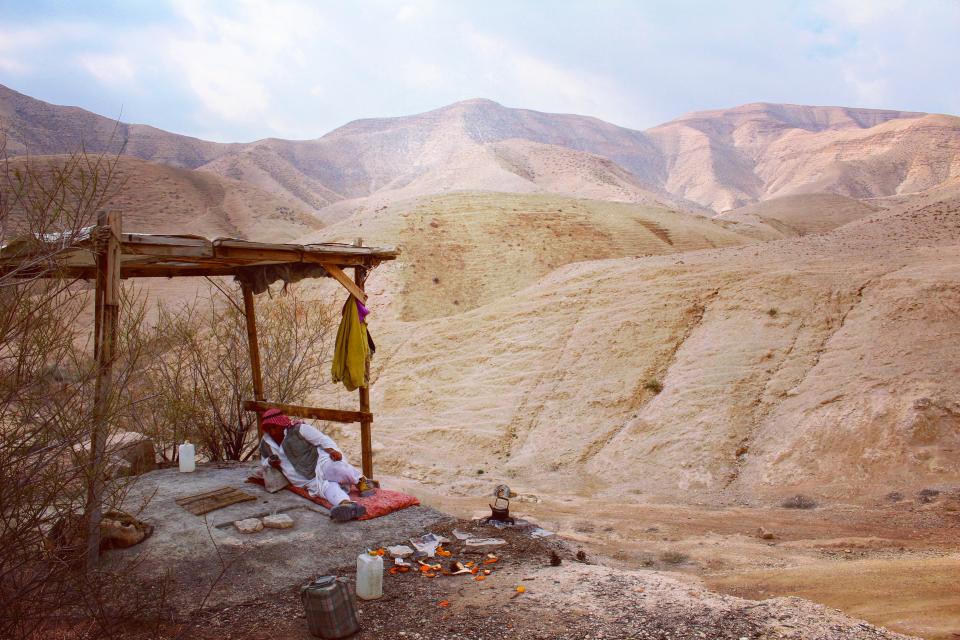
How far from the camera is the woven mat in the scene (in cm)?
593

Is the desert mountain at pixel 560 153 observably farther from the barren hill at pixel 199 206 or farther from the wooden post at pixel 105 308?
the wooden post at pixel 105 308

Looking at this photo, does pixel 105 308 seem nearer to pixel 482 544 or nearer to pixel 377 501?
pixel 377 501

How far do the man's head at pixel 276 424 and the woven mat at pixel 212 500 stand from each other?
65 cm

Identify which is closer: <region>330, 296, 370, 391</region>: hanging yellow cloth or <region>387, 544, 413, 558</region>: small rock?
<region>387, 544, 413, 558</region>: small rock

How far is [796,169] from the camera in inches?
3167

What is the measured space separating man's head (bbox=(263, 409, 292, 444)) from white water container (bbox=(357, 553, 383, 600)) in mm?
2542

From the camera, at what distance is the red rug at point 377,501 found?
613cm

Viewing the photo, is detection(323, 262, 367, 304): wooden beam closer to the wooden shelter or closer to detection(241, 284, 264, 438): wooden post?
the wooden shelter

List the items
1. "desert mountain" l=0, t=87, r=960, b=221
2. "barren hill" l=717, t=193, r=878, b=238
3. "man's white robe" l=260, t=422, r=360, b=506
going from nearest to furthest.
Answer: "man's white robe" l=260, t=422, r=360, b=506, "barren hill" l=717, t=193, r=878, b=238, "desert mountain" l=0, t=87, r=960, b=221

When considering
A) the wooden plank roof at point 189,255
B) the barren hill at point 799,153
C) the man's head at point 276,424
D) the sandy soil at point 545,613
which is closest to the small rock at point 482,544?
the sandy soil at point 545,613

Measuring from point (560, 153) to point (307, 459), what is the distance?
168 feet

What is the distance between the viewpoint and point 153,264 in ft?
20.4

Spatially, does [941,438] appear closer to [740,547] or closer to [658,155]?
[740,547]

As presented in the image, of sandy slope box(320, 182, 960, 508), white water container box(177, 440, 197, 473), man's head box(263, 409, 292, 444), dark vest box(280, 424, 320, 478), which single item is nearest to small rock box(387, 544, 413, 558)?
dark vest box(280, 424, 320, 478)
